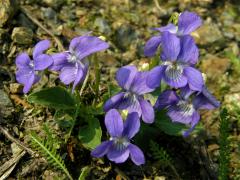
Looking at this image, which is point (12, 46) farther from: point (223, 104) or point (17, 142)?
point (223, 104)

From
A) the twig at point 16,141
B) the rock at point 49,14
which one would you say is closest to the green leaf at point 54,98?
the twig at point 16,141

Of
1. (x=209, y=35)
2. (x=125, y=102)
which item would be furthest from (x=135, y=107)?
(x=209, y=35)

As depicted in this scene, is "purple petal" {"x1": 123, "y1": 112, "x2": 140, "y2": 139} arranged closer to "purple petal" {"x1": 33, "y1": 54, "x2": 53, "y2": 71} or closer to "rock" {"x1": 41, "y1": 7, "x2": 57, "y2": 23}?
"purple petal" {"x1": 33, "y1": 54, "x2": 53, "y2": 71}

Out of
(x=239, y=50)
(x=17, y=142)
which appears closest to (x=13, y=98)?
(x=17, y=142)

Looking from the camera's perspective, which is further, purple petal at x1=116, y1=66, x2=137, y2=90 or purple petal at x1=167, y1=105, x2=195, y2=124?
purple petal at x1=167, y1=105, x2=195, y2=124

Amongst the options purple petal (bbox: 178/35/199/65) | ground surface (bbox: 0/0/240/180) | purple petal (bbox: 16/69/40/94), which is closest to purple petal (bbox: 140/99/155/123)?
purple petal (bbox: 178/35/199/65)
